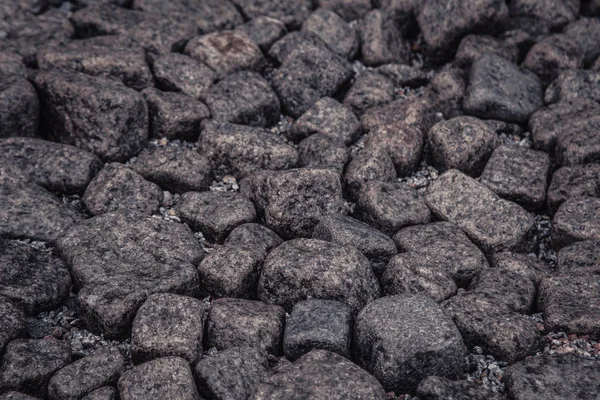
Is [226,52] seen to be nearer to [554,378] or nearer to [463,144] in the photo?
[463,144]

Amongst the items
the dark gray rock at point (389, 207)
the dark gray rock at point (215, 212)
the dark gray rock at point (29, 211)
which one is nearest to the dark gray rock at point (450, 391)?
the dark gray rock at point (389, 207)

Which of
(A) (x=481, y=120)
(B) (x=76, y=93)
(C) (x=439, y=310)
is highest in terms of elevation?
(A) (x=481, y=120)

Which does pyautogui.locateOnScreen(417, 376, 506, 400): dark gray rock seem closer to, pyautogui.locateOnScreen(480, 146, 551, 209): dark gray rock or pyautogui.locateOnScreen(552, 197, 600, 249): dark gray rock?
pyautogui.locateOnScreen(552, 197, 600, 249): dark gray rock

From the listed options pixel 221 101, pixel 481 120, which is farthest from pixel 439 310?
pixel 221 101

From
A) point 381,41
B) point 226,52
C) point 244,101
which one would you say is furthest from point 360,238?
point 381,41

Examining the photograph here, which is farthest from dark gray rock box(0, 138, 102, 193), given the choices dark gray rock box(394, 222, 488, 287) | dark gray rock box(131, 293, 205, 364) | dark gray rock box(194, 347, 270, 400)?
dark gray rock box(394, 222, 488, 287)

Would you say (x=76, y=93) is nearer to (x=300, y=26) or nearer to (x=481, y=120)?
(x=300, y=26)

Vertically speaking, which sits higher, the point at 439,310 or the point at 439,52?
the point at 439,52
